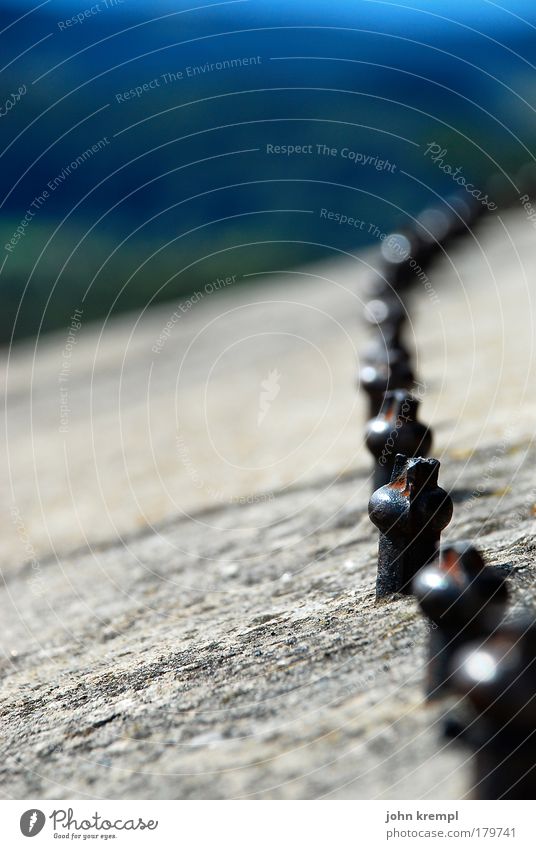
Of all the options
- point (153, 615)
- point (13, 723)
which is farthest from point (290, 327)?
point (13, 723)

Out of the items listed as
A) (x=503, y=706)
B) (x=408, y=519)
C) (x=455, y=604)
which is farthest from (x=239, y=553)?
(x=503, y=706)

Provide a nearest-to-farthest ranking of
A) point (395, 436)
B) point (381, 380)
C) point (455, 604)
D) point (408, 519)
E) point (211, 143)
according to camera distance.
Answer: point (455, 604)
point (408, 519)
point (395, 436)
point (381, 380)
point (211, 143)

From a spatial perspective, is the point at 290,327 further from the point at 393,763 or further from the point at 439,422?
the point at 393,763

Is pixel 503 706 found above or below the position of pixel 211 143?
below

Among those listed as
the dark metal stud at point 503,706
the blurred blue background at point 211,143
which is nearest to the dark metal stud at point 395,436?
the dark metal stud at point 503,706

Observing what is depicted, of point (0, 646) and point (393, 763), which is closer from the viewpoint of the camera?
point (393, 763)

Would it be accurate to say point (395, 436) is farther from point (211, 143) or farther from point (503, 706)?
point (211, 143)

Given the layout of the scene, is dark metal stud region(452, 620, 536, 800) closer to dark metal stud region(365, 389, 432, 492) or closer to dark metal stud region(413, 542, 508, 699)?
dark metal stud region(413, 542, 508, 699)
